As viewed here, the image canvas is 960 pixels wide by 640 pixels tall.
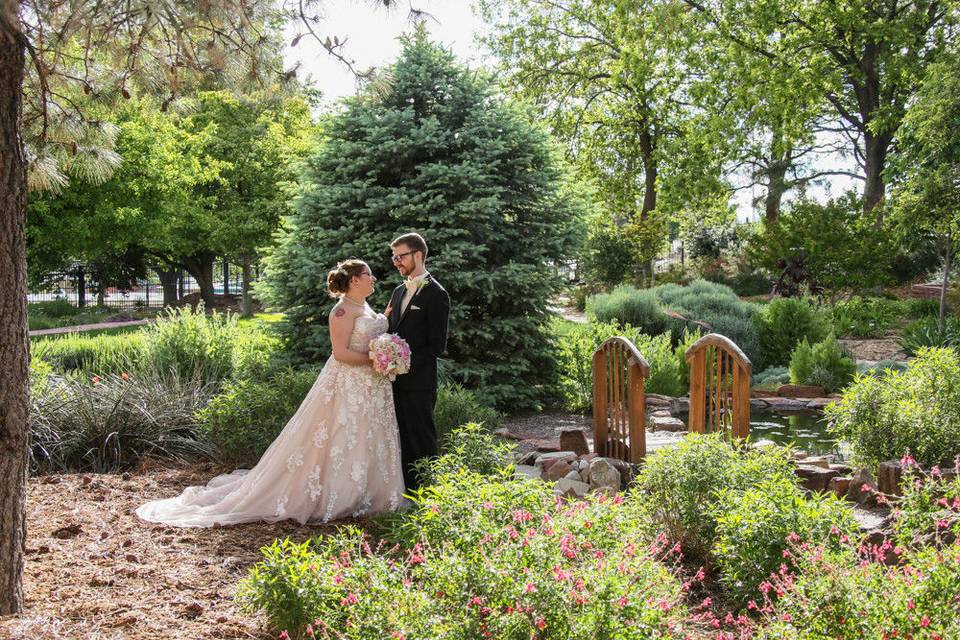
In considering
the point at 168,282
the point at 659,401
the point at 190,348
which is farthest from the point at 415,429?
the point at 168,282

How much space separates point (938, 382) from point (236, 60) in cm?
545

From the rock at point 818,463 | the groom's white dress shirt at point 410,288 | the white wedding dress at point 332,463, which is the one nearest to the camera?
the white wedding dress at point 332,463

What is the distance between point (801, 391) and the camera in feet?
36.8

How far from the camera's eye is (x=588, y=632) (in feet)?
8.04

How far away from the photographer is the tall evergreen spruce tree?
9164 millimetres

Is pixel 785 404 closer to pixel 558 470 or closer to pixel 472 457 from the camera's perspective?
pixel 558 470

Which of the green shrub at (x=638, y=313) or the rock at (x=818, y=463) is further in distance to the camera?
the green shrub at (x=638, y=313)

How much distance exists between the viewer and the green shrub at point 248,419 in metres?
6.78

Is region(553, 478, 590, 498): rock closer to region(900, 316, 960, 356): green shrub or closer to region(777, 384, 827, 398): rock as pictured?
region(777, 384, 827, 398): rock

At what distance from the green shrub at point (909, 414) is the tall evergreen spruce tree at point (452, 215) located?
13.7 ft

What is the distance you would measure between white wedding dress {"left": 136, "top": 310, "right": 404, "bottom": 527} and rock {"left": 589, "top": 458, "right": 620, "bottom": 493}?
143 centimetres

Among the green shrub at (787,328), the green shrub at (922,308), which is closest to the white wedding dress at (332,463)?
the green shrub at (787,328)

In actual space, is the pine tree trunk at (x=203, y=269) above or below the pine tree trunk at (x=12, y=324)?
above

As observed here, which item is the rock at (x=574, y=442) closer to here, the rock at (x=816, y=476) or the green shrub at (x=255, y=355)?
the rock at (x=816, y=476)
